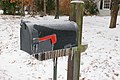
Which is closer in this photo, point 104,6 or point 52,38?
point 52,38

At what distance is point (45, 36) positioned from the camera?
9.37 ft

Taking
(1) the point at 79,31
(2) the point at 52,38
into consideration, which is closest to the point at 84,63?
(1) the point at 79,31

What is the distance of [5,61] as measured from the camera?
8.51 meters

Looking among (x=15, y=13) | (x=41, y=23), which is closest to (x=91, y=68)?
(x=41, y=23)

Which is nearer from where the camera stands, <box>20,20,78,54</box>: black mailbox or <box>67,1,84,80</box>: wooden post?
<box>20,20,78,54</box>: black mailbox

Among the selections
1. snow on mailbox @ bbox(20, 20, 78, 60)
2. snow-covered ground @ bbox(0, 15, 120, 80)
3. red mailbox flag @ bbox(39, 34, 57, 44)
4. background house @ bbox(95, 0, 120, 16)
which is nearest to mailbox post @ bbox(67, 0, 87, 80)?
snow on mailbox @ bbox(20, 20, 78, 60)

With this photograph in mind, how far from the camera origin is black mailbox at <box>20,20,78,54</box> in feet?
9.23

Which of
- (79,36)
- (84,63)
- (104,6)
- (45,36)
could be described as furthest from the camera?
(104,6)

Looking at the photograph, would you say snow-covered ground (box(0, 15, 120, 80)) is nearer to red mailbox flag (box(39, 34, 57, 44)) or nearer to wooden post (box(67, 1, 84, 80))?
wooden post (box(67, 1, 84, 80))

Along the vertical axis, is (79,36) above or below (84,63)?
above

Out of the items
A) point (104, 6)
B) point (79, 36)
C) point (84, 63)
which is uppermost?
point (79, 36)

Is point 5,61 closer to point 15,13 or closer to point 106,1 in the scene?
point 15,13

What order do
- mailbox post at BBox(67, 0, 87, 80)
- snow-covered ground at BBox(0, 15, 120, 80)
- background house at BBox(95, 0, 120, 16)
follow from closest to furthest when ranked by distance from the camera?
mailbox post at BBox(67, 0, 87, 80)
snow-covered ground at BBox(0, 15, 120, 80)
background house at BBox(95, 0, 120, 16)

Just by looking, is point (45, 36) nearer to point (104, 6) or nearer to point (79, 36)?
point (79, 36)
